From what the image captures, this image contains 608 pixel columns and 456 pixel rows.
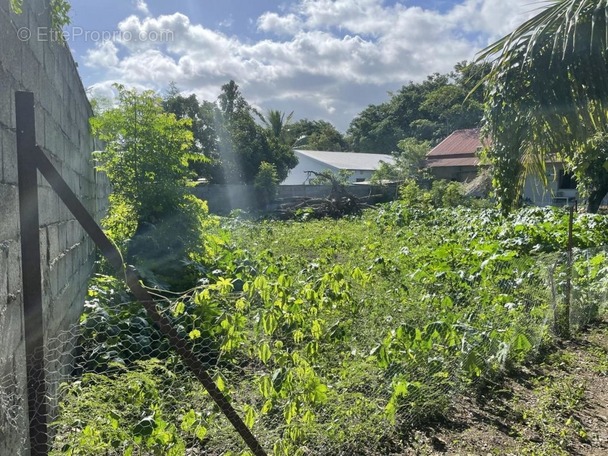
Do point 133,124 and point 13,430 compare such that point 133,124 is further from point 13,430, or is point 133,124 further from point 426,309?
point 13,430

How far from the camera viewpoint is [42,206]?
2.62m

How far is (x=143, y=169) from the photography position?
6.24m

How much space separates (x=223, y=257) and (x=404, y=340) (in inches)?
144

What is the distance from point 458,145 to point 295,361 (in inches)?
1157

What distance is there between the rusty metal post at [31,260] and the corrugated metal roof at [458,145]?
2842 cm

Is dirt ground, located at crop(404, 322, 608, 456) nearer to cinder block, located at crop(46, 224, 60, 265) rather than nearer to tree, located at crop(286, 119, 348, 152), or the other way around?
cinder block, located at crop(46, 224, 60, 265)

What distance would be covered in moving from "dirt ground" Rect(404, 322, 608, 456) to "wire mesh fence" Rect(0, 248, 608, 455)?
0.14 m

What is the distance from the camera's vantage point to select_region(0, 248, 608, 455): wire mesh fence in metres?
2.70

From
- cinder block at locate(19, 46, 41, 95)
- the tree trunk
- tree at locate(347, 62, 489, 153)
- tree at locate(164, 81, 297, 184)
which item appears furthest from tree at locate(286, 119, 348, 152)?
cinder block at locate(19, 46, 41, 95)

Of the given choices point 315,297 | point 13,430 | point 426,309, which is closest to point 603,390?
point 426,309

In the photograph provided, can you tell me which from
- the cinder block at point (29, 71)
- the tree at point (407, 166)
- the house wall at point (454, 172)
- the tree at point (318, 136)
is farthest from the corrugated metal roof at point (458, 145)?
the cinder block at point (29, 71)

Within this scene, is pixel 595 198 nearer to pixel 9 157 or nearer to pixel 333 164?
pixel 9 157

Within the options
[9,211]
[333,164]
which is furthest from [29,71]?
[333,164]

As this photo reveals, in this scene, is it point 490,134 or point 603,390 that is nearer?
point 603,390
